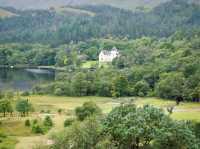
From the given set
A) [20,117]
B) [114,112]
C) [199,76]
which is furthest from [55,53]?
[114,112]

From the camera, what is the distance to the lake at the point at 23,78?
107312 millimetres

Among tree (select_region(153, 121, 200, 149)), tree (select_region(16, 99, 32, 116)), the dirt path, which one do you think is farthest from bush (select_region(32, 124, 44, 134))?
tree (select_region(153, 121, 200, 149))

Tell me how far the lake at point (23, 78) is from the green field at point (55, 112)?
17269 mm

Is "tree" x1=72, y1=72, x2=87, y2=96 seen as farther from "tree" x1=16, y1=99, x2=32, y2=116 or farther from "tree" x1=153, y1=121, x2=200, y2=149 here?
"tree" x1=153, y1=121, x2=200, y2=149

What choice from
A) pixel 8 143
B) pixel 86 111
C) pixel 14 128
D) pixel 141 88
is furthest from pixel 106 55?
pixel 8 143

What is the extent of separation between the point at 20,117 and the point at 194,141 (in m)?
31.4

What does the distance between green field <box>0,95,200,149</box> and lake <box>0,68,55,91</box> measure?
56.7ft

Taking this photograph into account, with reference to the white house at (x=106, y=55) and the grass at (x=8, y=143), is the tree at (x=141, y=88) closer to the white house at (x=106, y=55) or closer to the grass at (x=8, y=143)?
the grass at (x=8, y=143)

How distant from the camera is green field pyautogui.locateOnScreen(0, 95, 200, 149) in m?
52.9

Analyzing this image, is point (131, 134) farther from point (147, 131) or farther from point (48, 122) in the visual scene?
point (48, 122)

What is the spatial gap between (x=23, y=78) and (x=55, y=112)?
49661 mm

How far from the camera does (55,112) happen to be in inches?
2847

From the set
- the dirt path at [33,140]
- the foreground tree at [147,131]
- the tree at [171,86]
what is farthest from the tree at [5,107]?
the tree at [171,86]

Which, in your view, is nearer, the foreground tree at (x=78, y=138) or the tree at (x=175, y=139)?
the foreground tree at (x=78, y=138)
